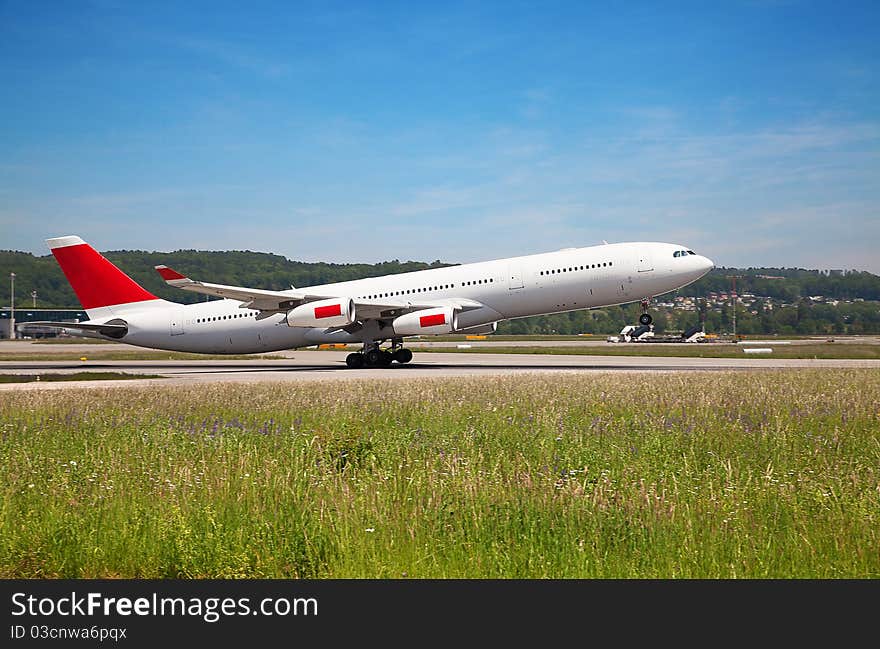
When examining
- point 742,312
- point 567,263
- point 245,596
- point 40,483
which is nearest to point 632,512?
point 245,596

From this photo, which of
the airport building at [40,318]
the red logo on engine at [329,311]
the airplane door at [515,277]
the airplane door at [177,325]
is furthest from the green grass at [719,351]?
the airport building at [40,318]

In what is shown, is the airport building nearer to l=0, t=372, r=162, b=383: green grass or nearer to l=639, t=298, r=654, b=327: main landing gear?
l=0, t=372, r=162, b=383: green grass

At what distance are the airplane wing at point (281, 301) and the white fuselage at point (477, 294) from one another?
43 centimetres

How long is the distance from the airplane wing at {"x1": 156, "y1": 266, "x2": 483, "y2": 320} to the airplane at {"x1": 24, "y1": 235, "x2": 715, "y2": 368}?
0.18 feet

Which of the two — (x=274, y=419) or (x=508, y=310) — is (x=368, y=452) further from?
(x=508, y=310)

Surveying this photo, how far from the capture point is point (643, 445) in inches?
447

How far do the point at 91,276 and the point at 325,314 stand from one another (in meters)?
14.8

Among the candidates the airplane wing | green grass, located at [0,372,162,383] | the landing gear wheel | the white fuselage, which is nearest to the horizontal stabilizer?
the white fuselage

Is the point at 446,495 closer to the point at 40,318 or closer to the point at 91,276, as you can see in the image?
the point at 91,276

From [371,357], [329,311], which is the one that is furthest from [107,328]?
[371,357]

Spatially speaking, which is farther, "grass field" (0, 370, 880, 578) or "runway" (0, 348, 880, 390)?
"runway" (0, 348, 880, 390)

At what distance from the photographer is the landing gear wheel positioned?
134 feet

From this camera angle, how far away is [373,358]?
40.8 metres

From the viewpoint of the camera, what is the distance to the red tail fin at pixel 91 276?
42.9m
